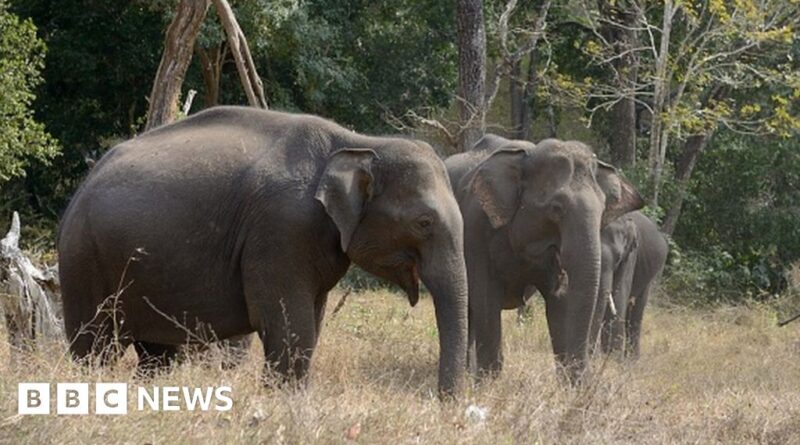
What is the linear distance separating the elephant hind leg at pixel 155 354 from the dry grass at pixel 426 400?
155 millimetres

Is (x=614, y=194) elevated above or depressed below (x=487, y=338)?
above

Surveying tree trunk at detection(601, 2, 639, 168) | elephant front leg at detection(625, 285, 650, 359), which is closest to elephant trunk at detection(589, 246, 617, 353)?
elephant front leg at detection(625, 285, 650, 359)

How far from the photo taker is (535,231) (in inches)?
484

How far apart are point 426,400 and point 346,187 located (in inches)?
56.4

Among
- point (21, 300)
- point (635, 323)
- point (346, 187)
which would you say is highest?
point (346, 187)

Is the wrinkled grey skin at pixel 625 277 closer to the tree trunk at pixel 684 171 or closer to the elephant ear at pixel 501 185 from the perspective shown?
the elephant ear at pixel 501 185

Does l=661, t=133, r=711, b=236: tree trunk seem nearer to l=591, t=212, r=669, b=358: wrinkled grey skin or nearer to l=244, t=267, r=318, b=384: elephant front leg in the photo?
l=591, t=212, r=669, b=358: wrinkled grey skin

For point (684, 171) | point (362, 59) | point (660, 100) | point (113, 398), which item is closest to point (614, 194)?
point (113, 398)

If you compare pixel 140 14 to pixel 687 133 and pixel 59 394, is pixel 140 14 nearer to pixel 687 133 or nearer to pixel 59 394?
pixel 687 133

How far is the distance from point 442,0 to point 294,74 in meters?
3.36

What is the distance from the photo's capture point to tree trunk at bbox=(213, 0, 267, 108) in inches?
550

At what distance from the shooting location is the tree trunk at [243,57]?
14.0m

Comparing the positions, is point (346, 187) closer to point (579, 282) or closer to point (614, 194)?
point (579, 282)

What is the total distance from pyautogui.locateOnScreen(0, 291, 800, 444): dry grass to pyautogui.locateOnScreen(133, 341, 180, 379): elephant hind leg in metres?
0.15
